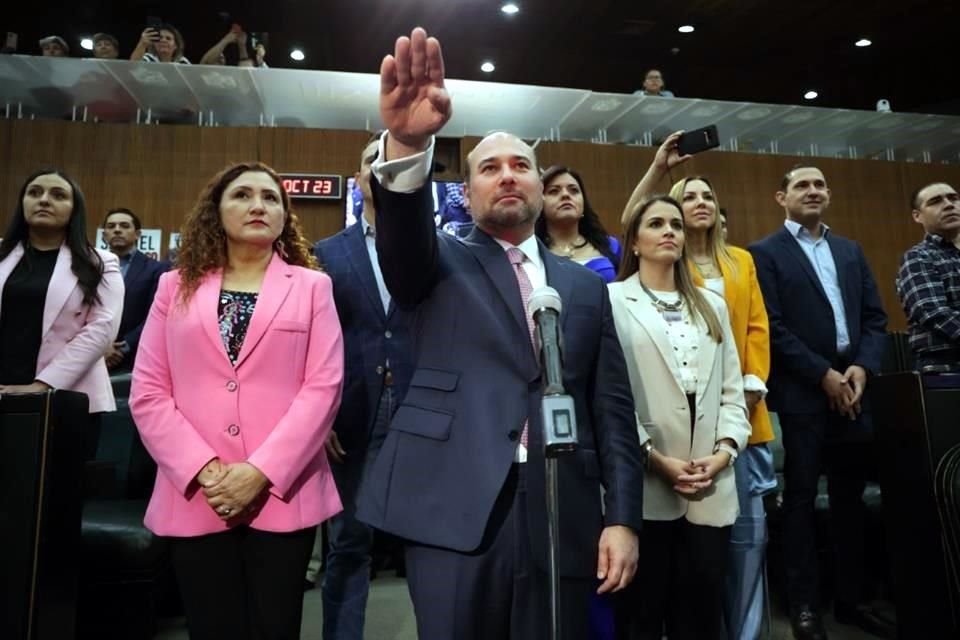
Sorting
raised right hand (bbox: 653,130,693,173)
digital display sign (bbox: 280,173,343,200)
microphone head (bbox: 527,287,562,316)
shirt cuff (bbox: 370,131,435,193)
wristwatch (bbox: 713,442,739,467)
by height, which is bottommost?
wristwatch (bbox: 713,442,739,467)

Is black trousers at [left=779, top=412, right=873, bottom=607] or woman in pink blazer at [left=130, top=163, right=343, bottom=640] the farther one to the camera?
black trousers at [left=779, top=412, right=873, bottom=607]

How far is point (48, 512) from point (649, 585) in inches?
57.2

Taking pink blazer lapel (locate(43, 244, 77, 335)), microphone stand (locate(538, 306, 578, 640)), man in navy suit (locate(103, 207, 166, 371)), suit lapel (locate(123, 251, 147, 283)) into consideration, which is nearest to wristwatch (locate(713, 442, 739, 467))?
microphone stand (locate(538, 306, 578, 640))

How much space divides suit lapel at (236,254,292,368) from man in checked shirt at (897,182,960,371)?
2.39m

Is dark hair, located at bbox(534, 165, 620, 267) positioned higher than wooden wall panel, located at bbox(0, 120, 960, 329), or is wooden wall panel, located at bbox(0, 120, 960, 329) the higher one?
wooden wall panel, located at bbox(0, 120, 960, 329)

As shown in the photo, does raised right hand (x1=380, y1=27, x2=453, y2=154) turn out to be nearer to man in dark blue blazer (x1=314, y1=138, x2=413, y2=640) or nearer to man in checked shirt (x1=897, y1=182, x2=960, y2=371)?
man in dark blue blazer (x1=314, y1=138, x2=413, y2=640)

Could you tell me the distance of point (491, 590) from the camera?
46.1 inches

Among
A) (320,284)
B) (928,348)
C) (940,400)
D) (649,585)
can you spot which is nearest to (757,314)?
(940,400)

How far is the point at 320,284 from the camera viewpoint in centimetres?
178

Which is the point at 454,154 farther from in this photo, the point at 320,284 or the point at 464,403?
the point at 464,403

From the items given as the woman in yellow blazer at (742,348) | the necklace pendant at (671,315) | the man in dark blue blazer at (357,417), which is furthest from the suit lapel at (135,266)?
the necklace pendant at (671,315)

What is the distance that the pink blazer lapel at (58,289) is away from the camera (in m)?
2.30

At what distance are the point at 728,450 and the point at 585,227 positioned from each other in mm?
994

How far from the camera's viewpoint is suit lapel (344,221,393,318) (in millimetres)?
2006
